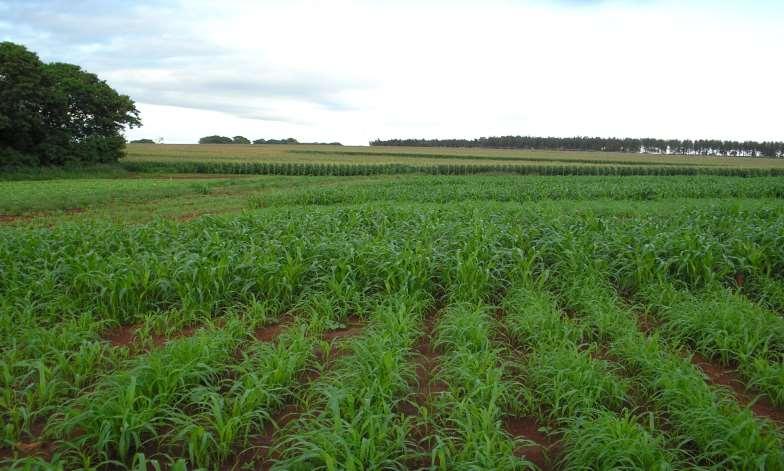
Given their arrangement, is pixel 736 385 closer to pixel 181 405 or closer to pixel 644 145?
pixel 181 405

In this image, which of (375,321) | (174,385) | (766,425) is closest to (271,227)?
(375,321)

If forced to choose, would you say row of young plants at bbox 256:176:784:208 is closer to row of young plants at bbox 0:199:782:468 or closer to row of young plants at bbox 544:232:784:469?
row of young plants at bbox 0:199:782:468

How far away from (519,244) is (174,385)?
16.8 ft

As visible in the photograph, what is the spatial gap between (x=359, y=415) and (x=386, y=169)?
40.3 meters

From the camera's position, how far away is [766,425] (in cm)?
301

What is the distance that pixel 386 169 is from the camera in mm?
42562

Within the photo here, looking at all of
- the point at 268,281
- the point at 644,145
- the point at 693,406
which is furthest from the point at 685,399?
the point at 644,145

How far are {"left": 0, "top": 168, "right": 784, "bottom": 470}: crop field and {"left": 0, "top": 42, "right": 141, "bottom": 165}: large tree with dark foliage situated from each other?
3006 cm

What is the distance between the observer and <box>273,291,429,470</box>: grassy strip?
2594 millimetres

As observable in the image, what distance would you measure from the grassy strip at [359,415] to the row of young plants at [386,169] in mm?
37668

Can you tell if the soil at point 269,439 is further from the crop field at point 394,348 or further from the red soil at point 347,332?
the red soil at point 347,332

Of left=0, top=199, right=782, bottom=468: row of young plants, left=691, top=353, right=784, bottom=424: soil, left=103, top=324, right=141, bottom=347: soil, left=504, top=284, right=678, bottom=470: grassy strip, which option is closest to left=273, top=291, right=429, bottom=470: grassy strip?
left=0, top=199, right=782, bottom=468: row of young plants

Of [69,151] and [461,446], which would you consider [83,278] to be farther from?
[69,151]

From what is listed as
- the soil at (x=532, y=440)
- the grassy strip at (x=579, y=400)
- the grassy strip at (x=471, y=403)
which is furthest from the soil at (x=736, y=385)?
the grassy strip at (x=471, y=403)
